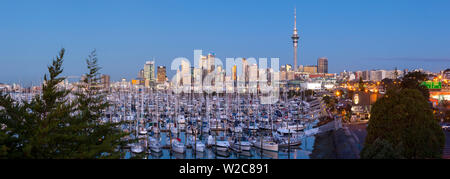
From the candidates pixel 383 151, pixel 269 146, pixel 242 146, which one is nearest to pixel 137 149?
pixel 242 146

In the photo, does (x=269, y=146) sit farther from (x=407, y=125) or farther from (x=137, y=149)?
(x=407, y=125)

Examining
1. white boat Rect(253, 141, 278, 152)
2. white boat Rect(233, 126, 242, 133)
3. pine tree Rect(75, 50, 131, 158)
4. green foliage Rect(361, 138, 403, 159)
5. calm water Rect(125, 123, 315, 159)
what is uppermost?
pine tree Rect(75, 50, 131, 158)

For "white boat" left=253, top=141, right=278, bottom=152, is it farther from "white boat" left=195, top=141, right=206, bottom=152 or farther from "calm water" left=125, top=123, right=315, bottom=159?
"white boat" left=195, top=141, right=206, bottom=152

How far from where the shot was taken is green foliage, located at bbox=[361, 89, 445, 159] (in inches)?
561

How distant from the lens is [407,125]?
14984 mm

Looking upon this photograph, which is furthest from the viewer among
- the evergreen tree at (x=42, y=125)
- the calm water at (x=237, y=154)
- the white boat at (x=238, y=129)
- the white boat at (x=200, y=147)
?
the white boat at (x=238, y=129)

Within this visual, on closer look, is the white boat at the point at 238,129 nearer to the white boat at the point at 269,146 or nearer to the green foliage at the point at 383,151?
the white boat at the point at 269,146

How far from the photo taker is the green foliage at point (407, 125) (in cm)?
1426

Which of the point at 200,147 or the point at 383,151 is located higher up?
the point at 383,151

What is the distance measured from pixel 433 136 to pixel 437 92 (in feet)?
127

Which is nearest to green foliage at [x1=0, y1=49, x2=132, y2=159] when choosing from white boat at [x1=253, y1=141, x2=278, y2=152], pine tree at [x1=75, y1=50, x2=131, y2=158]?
pine tree at [x1=75, y1=50, x2=131, y2=158]


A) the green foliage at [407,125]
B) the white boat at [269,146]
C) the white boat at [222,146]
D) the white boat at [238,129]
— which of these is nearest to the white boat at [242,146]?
the white boat at [222,146]
